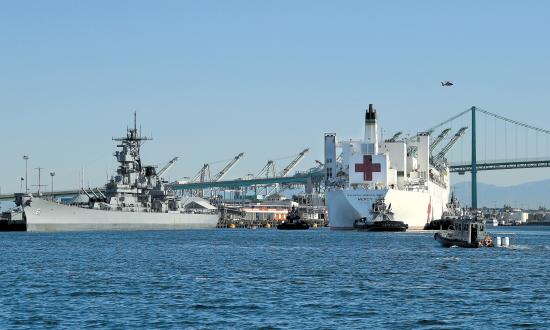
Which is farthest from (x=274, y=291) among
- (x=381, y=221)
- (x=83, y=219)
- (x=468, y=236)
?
(x=83, y=219)

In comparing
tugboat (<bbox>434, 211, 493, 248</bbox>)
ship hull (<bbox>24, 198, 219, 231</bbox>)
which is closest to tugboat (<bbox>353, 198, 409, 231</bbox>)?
ship hull (<bbox>24, 198, 219, 231</bbox>)

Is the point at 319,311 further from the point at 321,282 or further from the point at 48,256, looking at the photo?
the point at 48,256

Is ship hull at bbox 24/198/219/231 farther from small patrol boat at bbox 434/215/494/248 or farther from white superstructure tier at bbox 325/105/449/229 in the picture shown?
small patrol boat at bbox 434/215/494/248

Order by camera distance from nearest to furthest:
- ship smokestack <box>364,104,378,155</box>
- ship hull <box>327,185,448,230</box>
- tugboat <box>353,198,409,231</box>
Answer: tugboat <box>353,198,409,231</box>
ship hull <box>327,185,448,230</box>
ship smokestack <box>364,104,378,155</box>

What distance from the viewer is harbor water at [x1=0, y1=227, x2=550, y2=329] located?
104 ft

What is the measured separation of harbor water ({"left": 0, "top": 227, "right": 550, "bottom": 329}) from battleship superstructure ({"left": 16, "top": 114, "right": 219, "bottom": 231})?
54485 millimetres

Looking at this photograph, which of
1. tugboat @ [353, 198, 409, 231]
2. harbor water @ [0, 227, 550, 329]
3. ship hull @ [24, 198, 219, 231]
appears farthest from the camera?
tugboat @ [353, 198, 409, 231]

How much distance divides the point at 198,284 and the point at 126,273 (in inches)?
272

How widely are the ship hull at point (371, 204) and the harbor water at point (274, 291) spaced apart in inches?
2289

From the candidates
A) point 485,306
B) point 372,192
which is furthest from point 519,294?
point 372,192

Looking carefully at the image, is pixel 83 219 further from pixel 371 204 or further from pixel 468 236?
pixel 468 236

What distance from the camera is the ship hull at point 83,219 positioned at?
116688 mm

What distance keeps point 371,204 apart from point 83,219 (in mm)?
32612

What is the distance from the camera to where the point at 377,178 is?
127m
